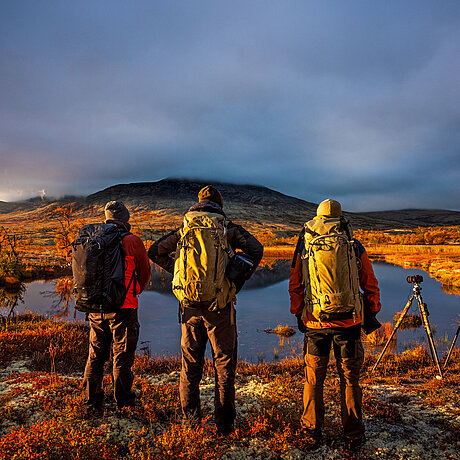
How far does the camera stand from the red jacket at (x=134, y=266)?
4.34 meters

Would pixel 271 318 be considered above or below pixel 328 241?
below

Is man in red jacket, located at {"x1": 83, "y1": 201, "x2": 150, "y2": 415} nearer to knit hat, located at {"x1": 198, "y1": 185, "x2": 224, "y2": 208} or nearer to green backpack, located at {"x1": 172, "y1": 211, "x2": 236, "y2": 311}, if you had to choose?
green backpack, located at {"x1": 172, "y1": 211, "x2": 236, "y2": 311}

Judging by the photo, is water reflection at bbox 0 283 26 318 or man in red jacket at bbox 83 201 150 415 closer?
man in red jacket at bbox 83 201 150 415

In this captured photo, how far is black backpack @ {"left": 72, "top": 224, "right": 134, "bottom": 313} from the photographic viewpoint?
13.4ft

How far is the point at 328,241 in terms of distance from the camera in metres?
3.52

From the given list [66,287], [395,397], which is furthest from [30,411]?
[66,287]

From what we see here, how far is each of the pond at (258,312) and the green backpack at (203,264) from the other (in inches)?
291

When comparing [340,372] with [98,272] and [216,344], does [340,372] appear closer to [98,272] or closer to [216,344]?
[216,344]

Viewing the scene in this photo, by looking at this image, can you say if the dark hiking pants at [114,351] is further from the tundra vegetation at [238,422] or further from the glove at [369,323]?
the glove at [369,323]

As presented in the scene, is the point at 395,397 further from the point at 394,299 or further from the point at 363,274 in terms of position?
the point at 394,299

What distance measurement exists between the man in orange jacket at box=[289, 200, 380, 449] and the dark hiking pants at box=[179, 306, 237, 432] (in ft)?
3.09

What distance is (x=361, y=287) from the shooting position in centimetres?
370

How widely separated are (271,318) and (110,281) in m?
13.8

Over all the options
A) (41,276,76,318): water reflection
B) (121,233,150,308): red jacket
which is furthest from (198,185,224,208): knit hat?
(41,276,76,318): water reflection
